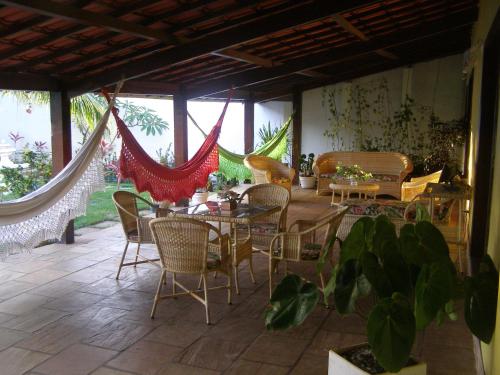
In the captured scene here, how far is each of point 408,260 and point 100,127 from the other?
2959 mm

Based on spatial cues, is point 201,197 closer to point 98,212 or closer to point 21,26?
point 98,212

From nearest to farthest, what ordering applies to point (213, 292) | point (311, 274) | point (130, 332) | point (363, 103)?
point (130, 332) → point (213, 292) → point (311, 274) → point (363, 103)

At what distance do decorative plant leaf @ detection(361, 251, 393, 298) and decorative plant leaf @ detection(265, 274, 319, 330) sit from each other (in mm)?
201

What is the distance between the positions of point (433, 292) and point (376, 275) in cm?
18

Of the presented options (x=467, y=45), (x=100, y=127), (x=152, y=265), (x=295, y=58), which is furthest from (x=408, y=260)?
(x=467, y=45)

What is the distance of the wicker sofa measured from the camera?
6715 mm

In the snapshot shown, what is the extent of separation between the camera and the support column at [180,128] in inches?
222

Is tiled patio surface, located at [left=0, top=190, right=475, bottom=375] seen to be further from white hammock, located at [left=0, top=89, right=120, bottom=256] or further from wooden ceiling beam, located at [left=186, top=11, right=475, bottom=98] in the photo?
wooden ceiling beam, located at [left=186, top=11, right=475, bottom=98]

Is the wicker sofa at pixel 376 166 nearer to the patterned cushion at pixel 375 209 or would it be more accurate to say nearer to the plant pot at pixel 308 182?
the plant pot at pixel 308 182

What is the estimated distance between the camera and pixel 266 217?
3818 millimetres

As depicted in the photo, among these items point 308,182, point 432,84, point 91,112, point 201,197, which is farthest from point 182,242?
point 432,84

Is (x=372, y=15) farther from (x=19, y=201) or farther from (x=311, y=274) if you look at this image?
(x=19, y=201)

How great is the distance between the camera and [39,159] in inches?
221

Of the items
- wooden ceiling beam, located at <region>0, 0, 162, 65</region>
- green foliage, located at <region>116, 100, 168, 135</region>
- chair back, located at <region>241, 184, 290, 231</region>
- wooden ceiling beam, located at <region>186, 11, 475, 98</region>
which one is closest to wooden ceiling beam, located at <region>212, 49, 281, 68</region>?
wooden ceiling beam, located at <region>186, 11, 475, 98</region>
